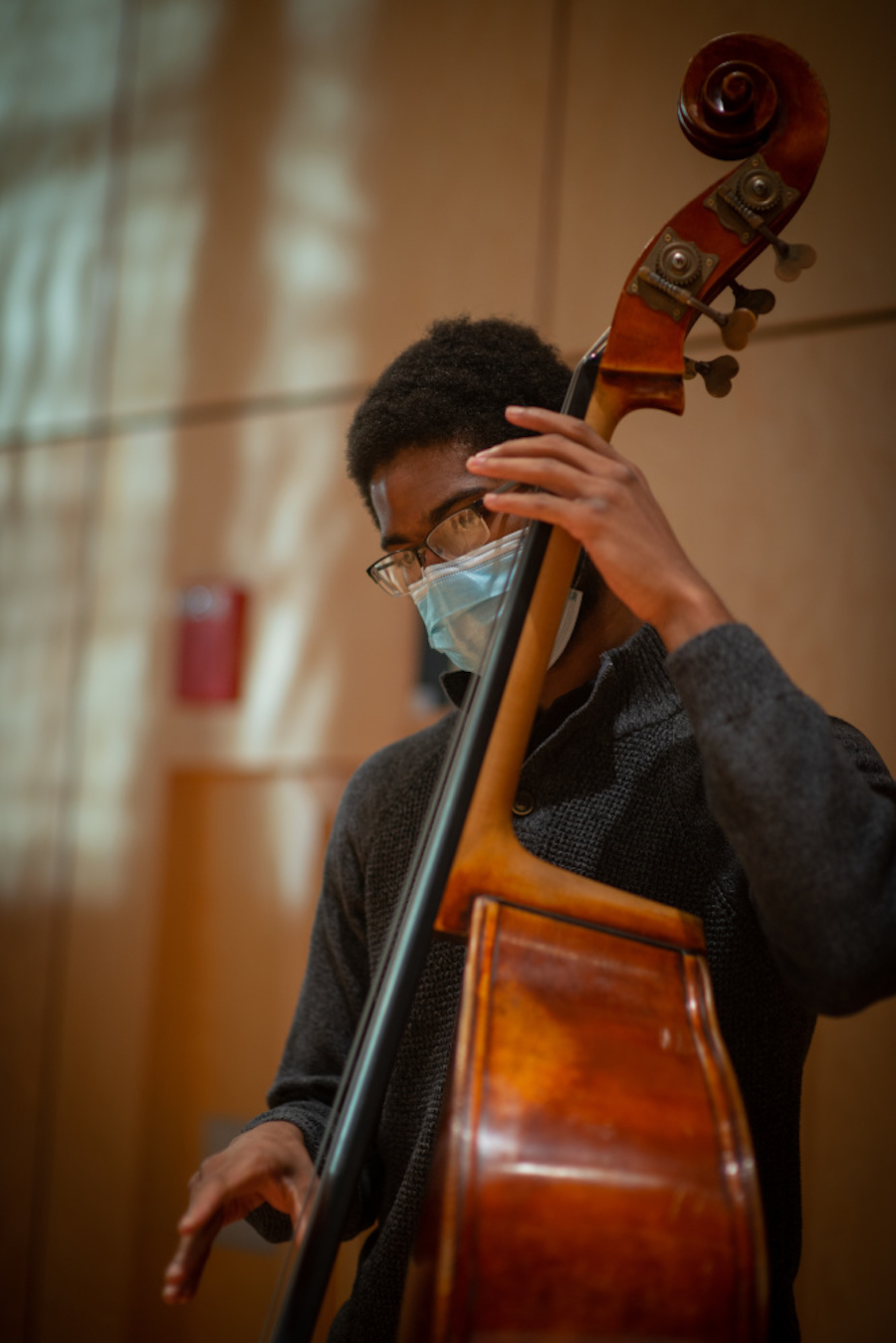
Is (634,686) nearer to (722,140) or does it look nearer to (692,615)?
(692,615)

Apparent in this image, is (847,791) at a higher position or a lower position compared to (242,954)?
higher

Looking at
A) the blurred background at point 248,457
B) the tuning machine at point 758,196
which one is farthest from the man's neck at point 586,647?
the blurred background at point 248,457

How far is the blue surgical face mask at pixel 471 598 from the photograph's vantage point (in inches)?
37.8

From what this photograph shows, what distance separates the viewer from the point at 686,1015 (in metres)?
0.69

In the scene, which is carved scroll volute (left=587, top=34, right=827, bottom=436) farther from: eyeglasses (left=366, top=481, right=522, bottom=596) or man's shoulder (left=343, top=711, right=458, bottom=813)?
man's shoulder (left=343, top=711, right=458, bottom=813)

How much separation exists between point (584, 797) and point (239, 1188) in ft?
1.41

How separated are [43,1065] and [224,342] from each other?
171cm

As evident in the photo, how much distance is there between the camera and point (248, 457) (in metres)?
2.35

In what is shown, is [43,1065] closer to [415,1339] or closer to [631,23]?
[415,1339]

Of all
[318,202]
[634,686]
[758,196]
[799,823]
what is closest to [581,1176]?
[799,823]

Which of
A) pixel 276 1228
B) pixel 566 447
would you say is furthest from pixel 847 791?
pixel 276 1228

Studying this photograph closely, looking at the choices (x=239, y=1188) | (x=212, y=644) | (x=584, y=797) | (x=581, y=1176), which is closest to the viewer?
(x=581, y=1176)

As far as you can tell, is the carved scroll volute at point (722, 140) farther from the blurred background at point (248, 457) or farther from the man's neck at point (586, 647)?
the blurred background at point (248, 457)

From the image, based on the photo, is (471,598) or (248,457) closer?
(471,598)
